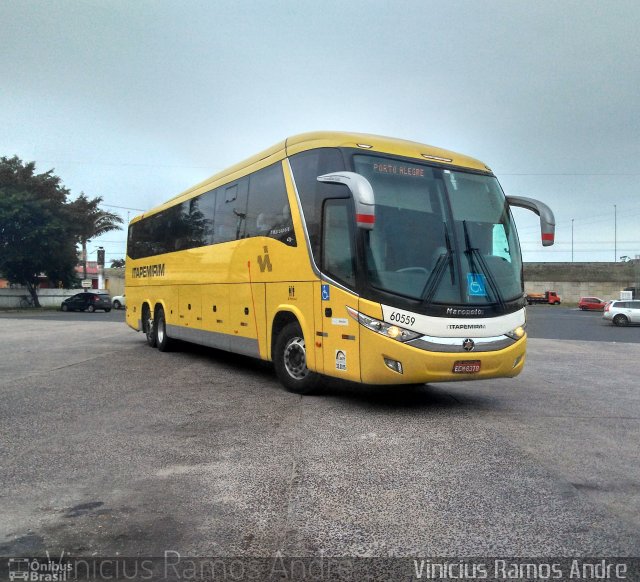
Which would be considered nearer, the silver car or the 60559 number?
the 60559 number

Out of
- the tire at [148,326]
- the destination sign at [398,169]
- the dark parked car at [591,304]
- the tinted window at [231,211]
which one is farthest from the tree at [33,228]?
the dark parked car at [591,304]

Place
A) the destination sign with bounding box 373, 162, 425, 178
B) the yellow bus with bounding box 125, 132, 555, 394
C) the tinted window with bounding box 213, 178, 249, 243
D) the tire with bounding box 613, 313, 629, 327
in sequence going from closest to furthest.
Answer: the yellow bus with bounding box 125, 132, 555, 394 < the destination sign with bounding box 373, 162, 425, 178 < the tinted window with bounding box 213, 178, 249, 243 < the tire with bounding box 613, 313, 629, 327

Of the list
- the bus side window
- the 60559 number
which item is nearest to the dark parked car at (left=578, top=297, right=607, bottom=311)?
the bus side window

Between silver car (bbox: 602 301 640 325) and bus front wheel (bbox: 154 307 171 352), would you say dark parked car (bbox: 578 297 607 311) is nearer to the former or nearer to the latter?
silver car (bbox: 602 301 640 325)

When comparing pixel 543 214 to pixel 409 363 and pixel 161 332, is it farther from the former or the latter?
pixel 161 332

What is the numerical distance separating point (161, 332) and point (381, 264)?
8.66m

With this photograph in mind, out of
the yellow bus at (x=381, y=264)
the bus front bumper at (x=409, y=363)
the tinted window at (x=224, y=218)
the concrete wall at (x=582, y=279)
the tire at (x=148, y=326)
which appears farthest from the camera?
the concrete wall at (x=582, y=279)

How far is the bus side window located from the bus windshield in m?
0.27

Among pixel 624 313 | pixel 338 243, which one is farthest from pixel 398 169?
pixel 624 313

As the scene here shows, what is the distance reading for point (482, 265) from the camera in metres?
7.34

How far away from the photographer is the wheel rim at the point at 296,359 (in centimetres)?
812

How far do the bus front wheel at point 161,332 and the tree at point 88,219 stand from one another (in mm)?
39261

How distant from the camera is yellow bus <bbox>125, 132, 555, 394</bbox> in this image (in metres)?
6.84

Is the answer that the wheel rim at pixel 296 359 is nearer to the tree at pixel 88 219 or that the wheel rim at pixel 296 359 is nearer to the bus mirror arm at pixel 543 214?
the bus mirror arm at pixel 543 214
